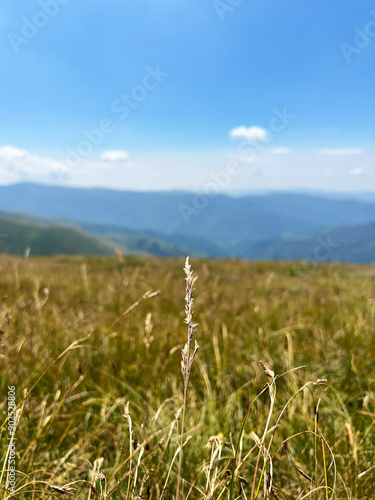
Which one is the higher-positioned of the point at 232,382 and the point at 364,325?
the point at 364,325

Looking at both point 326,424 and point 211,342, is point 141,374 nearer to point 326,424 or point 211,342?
point 211,342

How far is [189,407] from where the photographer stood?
97.0 inches

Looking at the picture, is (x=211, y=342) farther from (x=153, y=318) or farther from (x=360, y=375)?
(x=360, y=375)

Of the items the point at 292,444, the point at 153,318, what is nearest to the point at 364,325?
the point at 292,444

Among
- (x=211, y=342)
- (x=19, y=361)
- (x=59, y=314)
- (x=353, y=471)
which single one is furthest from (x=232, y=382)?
(x=59, y=314)

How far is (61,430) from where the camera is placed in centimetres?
219

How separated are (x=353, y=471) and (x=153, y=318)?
3131 mm

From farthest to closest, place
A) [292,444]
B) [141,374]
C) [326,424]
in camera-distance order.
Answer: [141,374] < [326,424] < [292,444]

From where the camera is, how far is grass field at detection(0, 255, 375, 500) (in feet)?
4.69

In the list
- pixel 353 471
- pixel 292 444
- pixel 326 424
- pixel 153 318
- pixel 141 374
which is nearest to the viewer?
pixel 353 471

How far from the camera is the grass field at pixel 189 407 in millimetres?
1431

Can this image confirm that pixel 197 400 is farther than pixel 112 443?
Yes

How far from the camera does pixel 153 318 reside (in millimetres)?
4617

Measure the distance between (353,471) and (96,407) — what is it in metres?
1.68
